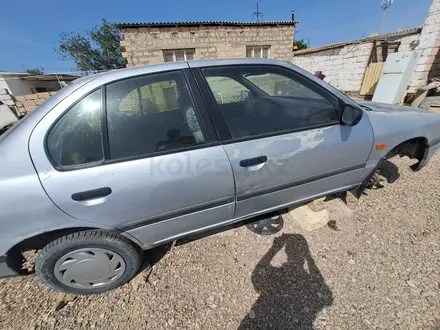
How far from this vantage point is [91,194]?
129cm

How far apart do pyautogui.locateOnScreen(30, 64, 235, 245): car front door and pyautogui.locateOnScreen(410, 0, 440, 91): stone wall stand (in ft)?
28.7

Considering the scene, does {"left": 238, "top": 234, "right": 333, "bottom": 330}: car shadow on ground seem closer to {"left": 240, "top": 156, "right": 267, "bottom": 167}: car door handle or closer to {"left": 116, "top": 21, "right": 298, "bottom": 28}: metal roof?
{"left": 240, "top": 156, "right": 267, "bottom": 167}: car door handle

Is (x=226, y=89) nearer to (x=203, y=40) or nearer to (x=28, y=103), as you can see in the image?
(x=203, y=40)

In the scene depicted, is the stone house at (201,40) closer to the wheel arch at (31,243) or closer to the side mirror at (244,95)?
the side mirror at (244,95)

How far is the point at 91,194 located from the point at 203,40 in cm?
1037

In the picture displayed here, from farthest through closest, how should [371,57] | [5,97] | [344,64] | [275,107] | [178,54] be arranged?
[178,54] → [344,64] → [5,97] → [371,57] → [275,107]

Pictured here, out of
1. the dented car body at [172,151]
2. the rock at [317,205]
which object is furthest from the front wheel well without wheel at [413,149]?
the rock at [317,205]

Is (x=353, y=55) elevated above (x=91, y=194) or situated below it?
above

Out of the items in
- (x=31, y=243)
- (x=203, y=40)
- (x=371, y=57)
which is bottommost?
(x=31, y=243)

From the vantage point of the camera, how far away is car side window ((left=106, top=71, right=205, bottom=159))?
1380 mm

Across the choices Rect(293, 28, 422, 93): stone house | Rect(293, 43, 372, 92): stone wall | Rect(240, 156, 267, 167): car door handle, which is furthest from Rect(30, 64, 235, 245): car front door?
Rect(293, 43, 372, 92): stone wall

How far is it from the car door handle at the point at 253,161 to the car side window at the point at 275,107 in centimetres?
20

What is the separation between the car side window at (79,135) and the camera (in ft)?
4.19

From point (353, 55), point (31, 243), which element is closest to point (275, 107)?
point (31, 243)
